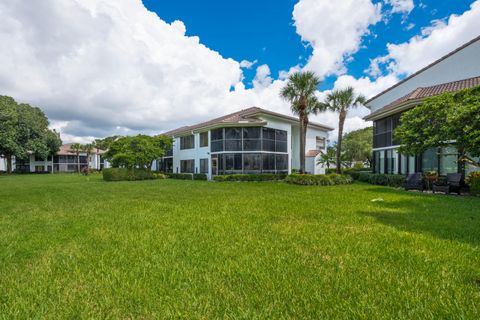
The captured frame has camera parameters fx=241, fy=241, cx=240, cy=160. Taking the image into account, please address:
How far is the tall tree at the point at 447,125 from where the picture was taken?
10.5 meters

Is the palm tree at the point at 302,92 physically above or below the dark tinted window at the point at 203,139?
above

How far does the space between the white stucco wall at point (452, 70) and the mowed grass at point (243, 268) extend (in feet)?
58.5

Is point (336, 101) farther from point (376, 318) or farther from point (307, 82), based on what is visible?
point (376, 318)

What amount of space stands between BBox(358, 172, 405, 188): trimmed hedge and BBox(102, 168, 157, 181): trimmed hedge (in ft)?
80.6

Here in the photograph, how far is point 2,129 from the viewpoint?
37812 millimetres

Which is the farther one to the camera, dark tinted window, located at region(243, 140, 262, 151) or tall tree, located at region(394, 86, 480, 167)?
dark tinted window, located at region(243, 140, 262, 151)

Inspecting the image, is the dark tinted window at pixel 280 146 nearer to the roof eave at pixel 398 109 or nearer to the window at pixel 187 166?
the roof eave at pixel 398 109

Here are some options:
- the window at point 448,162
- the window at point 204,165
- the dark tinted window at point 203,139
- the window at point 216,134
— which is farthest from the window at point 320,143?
the window at point 448,162

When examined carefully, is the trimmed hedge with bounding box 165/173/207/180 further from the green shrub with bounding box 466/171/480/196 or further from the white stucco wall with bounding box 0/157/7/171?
the white stucco wall with bounding box 0/157/7/171

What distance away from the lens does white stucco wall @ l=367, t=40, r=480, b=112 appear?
18.1m

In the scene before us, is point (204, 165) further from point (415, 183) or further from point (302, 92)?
point (415, 183)

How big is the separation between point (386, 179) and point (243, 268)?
1863cm

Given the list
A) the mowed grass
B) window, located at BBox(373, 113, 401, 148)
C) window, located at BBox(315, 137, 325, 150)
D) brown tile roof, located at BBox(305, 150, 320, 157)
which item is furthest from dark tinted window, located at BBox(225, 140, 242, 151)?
the mowed grass

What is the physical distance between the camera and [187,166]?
3206cm
